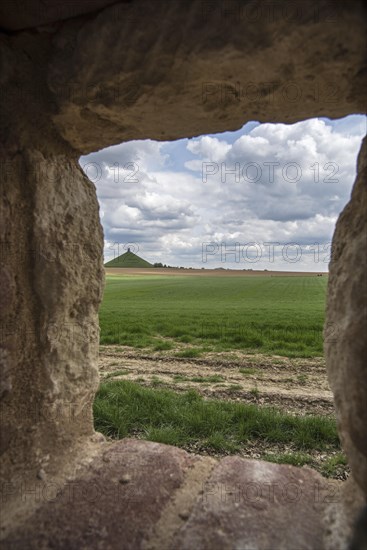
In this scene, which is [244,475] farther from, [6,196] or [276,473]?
[6,196]

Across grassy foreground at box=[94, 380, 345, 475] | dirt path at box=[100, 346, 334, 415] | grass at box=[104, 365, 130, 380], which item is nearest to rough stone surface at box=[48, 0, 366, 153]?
grassy foreground at box=[94, 380, 345, 475]

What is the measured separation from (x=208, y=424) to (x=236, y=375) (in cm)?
235

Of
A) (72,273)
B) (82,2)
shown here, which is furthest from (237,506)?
(82,2)

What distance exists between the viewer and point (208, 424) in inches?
134

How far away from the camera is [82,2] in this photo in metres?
1.54

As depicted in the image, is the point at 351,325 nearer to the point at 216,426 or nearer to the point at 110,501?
the point at 110,501

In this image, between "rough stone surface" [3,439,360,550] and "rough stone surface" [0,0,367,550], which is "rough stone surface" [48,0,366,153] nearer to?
"rough stone surface" [0,0,367,550]

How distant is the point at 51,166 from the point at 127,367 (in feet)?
15.7

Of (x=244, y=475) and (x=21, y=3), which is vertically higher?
(x=21, y=3)

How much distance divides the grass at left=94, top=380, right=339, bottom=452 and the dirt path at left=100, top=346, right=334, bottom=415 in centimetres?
71

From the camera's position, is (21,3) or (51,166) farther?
(51,166)

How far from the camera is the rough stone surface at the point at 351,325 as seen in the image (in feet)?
4.25

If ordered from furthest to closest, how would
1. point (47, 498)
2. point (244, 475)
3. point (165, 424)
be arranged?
point (165, 424)
point (244, 475)
point (47, 498)

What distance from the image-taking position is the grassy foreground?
3093 millimetres
